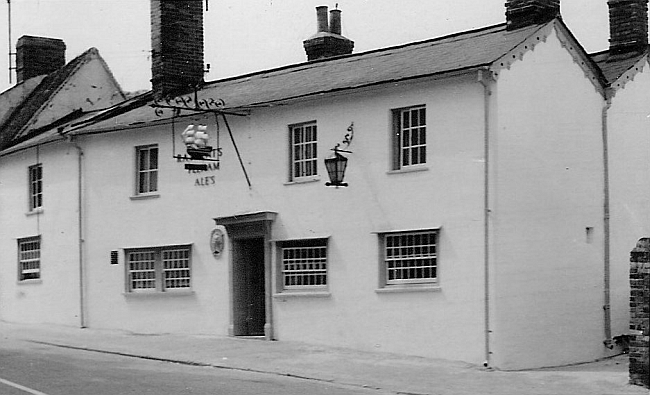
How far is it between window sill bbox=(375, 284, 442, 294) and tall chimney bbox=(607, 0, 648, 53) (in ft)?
24.7

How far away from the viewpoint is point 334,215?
20250mm

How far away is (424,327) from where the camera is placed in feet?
61.1

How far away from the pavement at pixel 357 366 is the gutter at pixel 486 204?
0.61m

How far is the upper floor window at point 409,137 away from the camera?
1912cm

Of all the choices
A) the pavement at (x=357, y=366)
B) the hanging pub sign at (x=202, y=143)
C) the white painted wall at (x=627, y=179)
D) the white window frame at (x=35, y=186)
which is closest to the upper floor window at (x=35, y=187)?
the white window frame at (x=35, y=186)

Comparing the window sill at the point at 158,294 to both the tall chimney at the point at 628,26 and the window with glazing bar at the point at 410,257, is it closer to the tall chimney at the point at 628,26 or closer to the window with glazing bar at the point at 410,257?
the window with glazing bar at the point at 410,257

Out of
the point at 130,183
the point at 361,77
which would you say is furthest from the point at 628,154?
the point at 130,183

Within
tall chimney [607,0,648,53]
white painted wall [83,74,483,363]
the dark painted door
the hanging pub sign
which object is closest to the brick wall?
white painted wall [83,74,483,363]

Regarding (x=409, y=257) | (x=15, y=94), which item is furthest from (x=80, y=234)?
(x=15, y=94)

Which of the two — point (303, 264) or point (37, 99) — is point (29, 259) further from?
point (303, 264)

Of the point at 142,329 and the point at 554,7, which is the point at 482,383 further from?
the point at 142,329

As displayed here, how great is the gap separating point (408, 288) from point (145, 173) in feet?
26.6

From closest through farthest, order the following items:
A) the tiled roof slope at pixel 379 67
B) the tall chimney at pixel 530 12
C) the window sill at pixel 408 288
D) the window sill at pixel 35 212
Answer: the window sill at pixel 408 288 < the tiled roof slope at pixel 379 67 < the tall chimney at pixel 530 12 < the window sill at pixel 35 212

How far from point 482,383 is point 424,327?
276cm
